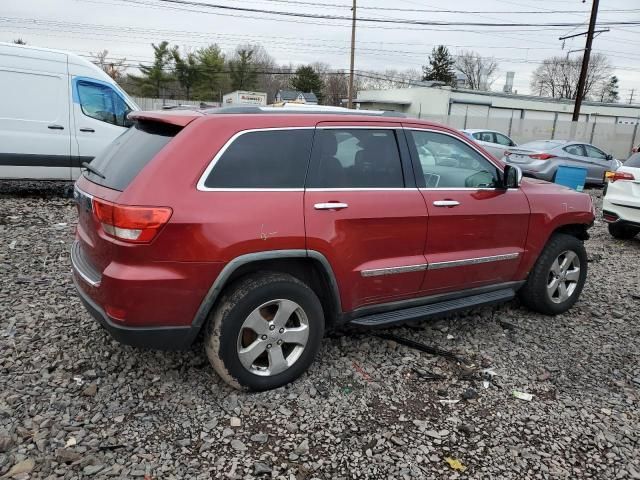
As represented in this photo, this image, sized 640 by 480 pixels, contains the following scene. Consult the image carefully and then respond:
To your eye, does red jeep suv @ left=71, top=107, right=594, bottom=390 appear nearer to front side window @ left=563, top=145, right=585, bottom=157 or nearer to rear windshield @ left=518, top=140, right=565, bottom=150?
rear windshield @ left=518, top=140, right=565, bottom=150

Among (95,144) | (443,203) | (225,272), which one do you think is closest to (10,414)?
(225,272)

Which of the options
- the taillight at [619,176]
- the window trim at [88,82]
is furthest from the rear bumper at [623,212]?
the window trim at [88,82]

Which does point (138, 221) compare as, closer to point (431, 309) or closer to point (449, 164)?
point (431, 309)

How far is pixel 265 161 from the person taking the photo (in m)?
3.06

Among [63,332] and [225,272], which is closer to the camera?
[225,272]

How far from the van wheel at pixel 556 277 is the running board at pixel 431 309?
309 mm

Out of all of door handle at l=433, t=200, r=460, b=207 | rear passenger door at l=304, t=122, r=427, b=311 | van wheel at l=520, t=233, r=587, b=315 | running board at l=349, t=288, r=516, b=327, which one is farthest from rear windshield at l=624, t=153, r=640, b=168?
rear passenger door at l=304, t=122, r=427, b=311

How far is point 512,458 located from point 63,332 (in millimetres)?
3205

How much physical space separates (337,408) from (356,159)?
1623 mm

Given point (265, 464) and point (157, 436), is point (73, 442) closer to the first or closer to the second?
point (157, 436)

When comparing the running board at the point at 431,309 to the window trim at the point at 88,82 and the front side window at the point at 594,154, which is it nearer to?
the window trim at the point at 88,82

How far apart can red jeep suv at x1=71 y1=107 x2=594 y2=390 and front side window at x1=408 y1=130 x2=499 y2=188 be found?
13 millimetres

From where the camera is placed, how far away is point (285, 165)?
3.12 m

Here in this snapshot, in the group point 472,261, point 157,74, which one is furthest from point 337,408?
point 157,74
